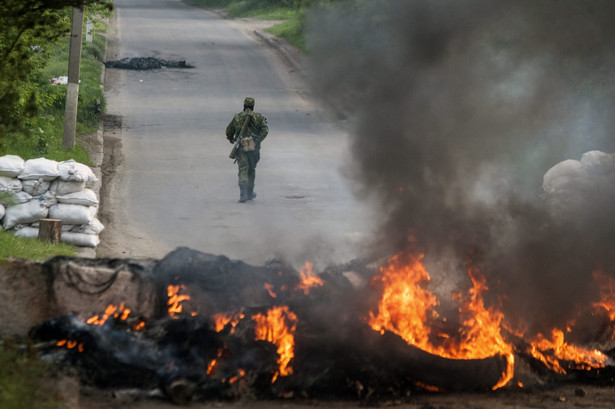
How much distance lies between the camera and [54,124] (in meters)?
16.2

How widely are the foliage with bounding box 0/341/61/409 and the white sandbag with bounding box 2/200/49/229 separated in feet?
12.3

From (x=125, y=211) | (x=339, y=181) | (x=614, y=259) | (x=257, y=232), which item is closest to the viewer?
(x=614, y=259)

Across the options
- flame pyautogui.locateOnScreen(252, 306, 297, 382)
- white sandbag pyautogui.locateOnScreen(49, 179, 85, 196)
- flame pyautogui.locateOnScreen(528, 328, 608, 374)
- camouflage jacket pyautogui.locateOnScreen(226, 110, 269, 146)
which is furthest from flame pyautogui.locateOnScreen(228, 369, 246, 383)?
camouflage jacket pyautogui.locateOnScreen(226, 110, 269, 146)

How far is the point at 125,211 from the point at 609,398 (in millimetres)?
7436

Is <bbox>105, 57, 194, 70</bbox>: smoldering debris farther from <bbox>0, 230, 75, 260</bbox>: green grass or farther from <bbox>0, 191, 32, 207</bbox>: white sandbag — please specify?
<bbox>0, 230, 75, 260</bbox>: green grass

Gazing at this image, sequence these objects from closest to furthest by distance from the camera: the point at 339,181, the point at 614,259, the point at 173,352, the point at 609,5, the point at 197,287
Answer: the point at 173,352 → the point at 197,287 → the point at 614,259 → the point at 609,5 → the point at 339,181

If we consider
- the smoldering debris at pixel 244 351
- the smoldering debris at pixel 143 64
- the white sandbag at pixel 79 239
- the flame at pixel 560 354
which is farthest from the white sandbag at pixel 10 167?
the smoldering debris at pixel 143 64

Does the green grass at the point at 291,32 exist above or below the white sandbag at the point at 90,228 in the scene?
above

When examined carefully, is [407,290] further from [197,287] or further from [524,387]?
[197,287]

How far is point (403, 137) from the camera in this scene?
8.26m

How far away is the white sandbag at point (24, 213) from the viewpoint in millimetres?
9828

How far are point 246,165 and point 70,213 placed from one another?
11.7ft

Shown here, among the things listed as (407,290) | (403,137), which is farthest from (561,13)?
(407,290)

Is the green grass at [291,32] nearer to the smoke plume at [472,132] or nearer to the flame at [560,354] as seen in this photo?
the smoke plume at [472,132]
